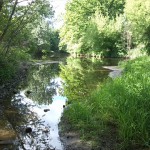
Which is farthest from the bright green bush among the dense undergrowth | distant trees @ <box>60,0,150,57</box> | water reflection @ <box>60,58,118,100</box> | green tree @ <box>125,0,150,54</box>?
distant trees @ <box>60,0,150,57</box>

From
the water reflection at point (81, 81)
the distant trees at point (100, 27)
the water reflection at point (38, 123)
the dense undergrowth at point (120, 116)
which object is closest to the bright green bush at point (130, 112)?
the dense undergrowth at point (120, 116)

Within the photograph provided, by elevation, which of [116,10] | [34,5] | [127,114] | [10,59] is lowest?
[127,114]

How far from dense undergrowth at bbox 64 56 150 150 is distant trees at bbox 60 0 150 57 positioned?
30148 millimetres

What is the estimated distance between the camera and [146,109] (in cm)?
696

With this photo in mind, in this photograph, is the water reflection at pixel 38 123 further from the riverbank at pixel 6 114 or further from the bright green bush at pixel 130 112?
the bright green bush at pixel 130 112

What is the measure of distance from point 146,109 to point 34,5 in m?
12.9

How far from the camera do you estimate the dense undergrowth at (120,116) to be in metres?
6.34

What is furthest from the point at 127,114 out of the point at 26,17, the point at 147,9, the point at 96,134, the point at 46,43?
the point at 46,43

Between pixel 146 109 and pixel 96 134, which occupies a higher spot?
pixel 146 109

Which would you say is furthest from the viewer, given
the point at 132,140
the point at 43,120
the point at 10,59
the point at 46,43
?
the point at 46,43

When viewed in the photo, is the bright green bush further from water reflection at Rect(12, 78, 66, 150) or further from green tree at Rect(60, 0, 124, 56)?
green tree at Rect(60, 0, 124, 56)

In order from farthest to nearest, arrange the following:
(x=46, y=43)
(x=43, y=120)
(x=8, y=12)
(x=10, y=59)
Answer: (x=46, y=43)
(x=10, y=59)
(x=8, y=12)
(x=43, y=120)

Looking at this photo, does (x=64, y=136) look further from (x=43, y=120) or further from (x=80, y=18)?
(x=80, y=18)

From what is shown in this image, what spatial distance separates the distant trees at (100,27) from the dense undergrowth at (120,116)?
30.1 m
